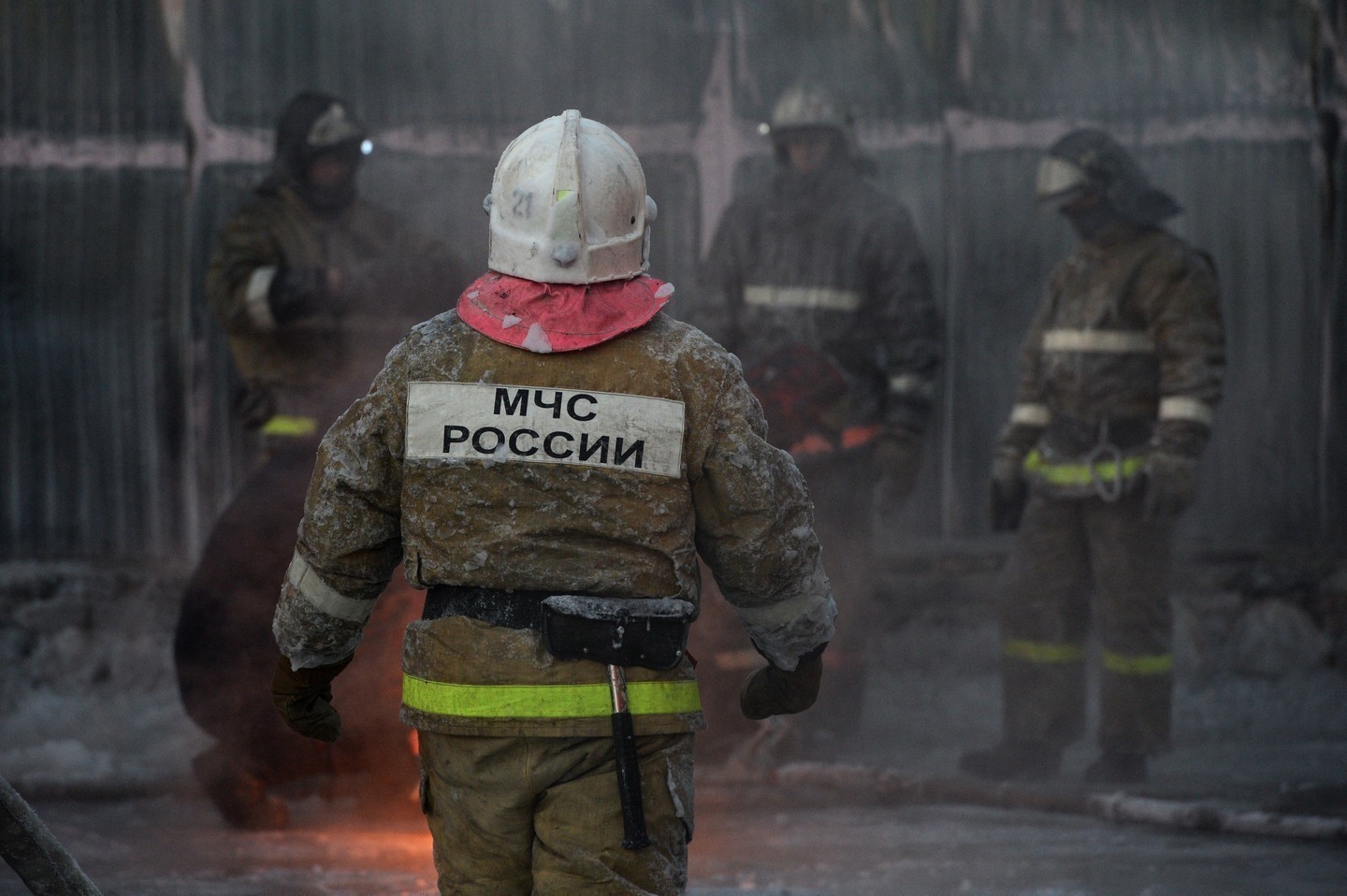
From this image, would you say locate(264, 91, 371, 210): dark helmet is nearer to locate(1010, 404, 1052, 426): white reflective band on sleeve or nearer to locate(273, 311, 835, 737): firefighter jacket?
locate(1010, 404, 1052, 426): white reflective band on sleeve

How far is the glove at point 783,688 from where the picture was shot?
3193 millimetres

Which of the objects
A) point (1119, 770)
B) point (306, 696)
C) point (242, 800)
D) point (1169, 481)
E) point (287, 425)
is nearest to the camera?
point (306, 696)

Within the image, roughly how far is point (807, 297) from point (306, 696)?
157 inches

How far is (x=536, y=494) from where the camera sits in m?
2.92

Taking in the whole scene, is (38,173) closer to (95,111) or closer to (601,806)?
(95,111)

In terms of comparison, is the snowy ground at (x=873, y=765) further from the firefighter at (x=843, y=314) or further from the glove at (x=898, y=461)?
the glove at (x=898, y=461)

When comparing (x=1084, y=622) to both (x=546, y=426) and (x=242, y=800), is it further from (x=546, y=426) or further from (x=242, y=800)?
(x=546, y=426)

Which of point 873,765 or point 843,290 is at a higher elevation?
point 843,290

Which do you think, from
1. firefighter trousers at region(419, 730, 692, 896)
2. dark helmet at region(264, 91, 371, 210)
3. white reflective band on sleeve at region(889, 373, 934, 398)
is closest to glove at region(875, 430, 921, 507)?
white reflective band on sleeve at region(889, 373, 934, 398)

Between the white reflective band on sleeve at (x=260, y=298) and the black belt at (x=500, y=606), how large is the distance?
3.85 m

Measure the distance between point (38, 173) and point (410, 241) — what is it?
1.84 meters

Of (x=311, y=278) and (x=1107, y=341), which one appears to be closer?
(x=1107, y=341)

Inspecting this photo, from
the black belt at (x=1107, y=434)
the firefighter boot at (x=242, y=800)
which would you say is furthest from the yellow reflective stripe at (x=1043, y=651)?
the firefighter boot at (x=242, y=800)

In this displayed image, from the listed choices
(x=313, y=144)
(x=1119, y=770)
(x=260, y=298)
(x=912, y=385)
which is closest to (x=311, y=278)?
(x=260, y=298)
